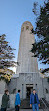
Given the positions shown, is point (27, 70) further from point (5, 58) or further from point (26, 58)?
point (5, 58)

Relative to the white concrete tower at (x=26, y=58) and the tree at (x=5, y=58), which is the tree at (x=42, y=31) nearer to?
the tree at (x=5, y=58)

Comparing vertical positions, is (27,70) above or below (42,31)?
below

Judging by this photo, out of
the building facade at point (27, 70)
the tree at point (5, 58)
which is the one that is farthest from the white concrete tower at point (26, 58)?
the tree at point (5, 58)

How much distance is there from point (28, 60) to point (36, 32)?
10.7 metres

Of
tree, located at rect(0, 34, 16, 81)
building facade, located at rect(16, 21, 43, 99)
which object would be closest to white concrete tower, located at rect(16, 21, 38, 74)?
building facade, located at rect(16, 21, 43, 99)

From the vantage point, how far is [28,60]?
19797 mm

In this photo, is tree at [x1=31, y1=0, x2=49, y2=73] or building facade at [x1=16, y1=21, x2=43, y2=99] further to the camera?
building facade at [x1=16, y1=21, x2=43, y2=99]

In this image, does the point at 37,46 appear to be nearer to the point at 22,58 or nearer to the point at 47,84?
the point at 47,84

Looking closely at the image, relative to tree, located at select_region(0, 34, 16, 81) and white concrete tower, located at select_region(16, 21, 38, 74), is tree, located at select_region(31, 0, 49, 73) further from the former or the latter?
white concrete tower, located at select_region(16, 21, 38, 74)

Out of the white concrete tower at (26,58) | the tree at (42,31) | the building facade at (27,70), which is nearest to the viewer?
the tree at (42,31)

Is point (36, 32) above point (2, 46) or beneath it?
above

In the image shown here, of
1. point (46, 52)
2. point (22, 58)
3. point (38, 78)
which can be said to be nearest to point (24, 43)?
point (22, 58)

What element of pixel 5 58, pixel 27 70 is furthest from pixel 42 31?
pixel 27 70

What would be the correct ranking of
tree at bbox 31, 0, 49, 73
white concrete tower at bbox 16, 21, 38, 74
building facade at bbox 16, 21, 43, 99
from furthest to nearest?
white concrete tower at bbox 16, 21, 38, 74
building facade at bbox 16, 21, 43, 99
tree at bbox 31, 0, 49, 73
